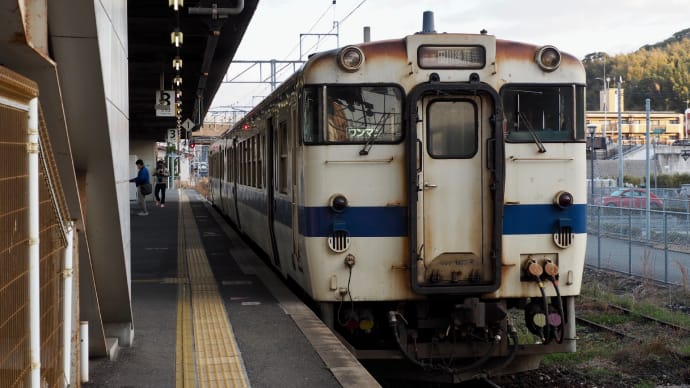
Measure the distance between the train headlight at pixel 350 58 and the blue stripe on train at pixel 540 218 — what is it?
5.87ft

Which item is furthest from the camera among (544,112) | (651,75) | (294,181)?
(651,75)

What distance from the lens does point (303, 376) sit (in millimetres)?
6449

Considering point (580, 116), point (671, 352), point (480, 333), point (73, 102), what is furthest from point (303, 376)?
point (671, 352)

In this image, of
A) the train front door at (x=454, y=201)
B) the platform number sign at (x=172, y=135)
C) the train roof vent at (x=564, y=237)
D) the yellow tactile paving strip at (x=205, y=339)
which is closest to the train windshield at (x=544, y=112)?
the train front door at (x=454, y=201)

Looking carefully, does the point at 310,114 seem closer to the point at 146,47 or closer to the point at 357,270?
the point at 357,270

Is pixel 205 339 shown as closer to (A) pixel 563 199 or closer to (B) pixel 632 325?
(A) pixel 563 199

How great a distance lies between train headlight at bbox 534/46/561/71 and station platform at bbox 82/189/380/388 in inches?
119

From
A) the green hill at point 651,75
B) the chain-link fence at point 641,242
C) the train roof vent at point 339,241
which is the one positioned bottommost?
the chain-link fence at point 641,242

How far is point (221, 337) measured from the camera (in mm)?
7766

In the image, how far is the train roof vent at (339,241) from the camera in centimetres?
765

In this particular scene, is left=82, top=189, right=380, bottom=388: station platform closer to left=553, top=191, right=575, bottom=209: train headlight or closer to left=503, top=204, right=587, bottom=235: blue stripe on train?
left=503, top=204, right=587, bottom=235: blue stripe on train

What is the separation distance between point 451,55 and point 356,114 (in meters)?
0.97

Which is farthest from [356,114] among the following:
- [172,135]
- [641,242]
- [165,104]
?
Result: [172,135]

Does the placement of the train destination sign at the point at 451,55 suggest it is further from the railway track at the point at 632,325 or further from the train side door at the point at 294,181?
the railway track at the point at 632,325
